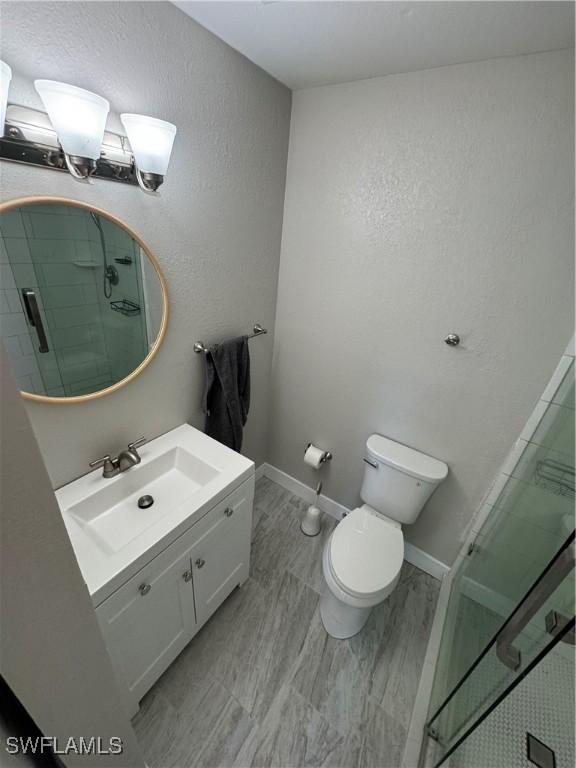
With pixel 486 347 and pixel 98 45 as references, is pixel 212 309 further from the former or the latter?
pixel 486 347

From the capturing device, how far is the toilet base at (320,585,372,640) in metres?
1.42

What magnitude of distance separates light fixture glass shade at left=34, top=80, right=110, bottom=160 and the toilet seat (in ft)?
5.55

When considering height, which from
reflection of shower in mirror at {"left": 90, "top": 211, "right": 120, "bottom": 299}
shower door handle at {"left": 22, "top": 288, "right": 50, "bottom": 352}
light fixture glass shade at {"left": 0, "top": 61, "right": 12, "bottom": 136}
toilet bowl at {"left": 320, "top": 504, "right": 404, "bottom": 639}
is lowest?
toilet bowl at {"left": 320, "top": 504, "right": 404, "bottom": 639}

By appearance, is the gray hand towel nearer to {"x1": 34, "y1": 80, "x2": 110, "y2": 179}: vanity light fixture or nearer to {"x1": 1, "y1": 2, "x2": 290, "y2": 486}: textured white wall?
{"x1": 1, "y1": 2, "x2": 290, "y2": 486}: textured white wall

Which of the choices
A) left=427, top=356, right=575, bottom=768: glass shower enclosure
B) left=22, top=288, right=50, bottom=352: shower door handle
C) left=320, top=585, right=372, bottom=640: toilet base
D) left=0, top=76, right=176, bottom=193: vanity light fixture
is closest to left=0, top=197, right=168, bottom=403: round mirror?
left=22, top=288, right=50, bottom=352: shower door handle

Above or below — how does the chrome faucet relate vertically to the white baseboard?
above

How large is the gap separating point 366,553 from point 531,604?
70cm

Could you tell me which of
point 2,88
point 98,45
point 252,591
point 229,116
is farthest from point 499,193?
point 252,591

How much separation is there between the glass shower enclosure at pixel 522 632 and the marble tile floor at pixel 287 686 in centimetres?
17

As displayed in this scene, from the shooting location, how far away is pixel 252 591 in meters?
1.64

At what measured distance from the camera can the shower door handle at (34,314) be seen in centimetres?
93

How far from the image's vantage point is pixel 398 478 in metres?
1.55

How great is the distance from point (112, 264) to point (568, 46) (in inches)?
63.7

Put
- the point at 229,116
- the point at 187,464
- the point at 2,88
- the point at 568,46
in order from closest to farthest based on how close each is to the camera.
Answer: the point at 2,88 → the point at 568,46 → the point at 229,116 → the point at 187,464
